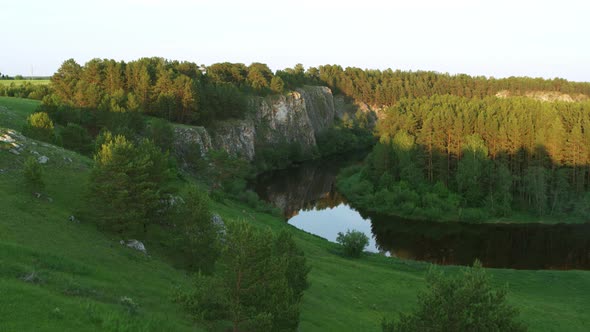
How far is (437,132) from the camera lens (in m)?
86.0

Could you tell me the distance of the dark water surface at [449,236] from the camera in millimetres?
56219

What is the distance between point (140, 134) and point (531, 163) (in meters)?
71.3

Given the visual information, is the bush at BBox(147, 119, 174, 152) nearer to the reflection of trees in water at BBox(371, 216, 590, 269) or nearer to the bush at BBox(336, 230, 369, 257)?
the bush at BBox(336, 230, 369, 257)

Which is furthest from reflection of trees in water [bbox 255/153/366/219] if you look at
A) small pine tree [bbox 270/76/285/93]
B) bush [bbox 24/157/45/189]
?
bush [bbox 24/157/45/189]

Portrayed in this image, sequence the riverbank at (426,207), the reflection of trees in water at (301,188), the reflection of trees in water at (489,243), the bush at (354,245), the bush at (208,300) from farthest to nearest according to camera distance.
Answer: the reflection of trees in water at (301,188), the riverbank at (426,207), the reflection of trees in water at (489,243), the bush at (354,245), the bush at (208,300)

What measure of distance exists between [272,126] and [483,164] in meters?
65.3

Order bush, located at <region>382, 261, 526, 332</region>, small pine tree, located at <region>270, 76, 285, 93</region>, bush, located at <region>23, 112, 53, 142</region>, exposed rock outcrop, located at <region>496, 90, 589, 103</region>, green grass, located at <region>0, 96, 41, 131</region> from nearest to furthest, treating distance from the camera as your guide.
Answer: bush, located at <region>382, 261, 526, 332</region>
bush, located at <region>23, 112, 53, 142</region>
green grass, located at <region>0, 96, 41, 131</region>
small pine tree, located at <region>270, 76, 285, 93</region>
exposed rock outcrop, located at <region>496, 90, 589, 103</region>

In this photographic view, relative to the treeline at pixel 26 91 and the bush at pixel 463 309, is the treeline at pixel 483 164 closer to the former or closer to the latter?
the bush at pixel 463 309

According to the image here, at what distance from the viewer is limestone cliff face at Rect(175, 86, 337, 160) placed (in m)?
85.6

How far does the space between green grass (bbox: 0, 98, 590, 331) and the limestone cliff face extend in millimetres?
44942

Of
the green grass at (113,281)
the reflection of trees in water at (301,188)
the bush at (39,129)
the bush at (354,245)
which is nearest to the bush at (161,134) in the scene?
the bush at (39,129)

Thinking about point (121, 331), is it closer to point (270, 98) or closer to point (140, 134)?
point (140, 134)

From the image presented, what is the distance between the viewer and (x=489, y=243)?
62.1 metres

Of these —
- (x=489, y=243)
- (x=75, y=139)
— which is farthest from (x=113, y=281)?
(x=489, y=243)
